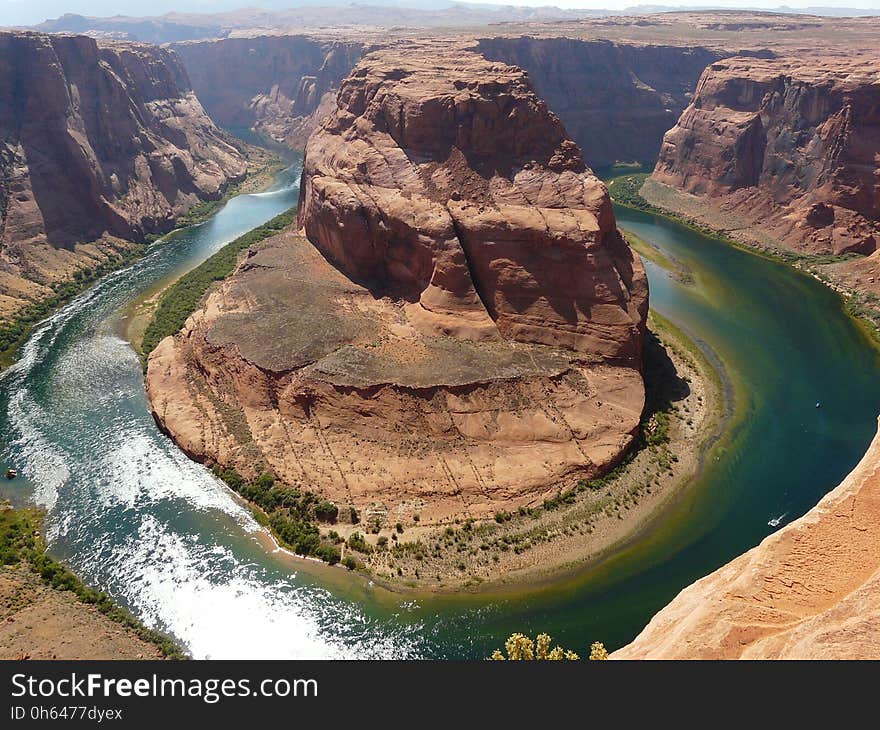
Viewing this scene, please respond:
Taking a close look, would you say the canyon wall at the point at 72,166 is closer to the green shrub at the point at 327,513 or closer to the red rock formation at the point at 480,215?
the red rock formation at the point at 480,215

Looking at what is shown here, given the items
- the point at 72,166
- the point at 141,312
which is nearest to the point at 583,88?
the point at 72,166

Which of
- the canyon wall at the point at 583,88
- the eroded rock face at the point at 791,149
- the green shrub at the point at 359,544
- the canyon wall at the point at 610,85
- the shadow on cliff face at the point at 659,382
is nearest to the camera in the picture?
the green shrub at the point at 359,544

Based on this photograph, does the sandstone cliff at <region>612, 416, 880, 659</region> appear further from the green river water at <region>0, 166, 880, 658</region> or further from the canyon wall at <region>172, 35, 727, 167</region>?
the canyon wall at <region>172, 35, 727, 167</region>

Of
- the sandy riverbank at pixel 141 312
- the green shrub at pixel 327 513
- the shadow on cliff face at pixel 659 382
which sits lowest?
the green shrub at pixel 327 513

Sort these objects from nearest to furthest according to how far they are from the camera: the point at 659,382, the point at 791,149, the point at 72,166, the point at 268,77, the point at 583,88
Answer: the point at 659,382 → the point at 72,166 → the point at 791,149 → the point at 583,88 → the point at 268,77

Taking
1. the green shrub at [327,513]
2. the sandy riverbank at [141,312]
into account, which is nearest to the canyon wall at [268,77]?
the sandy riverbank at [141,312]

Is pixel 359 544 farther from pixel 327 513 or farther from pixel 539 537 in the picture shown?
pixel 539 537

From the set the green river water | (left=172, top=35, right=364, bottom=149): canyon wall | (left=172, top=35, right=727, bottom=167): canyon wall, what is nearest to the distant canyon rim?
the green river water
